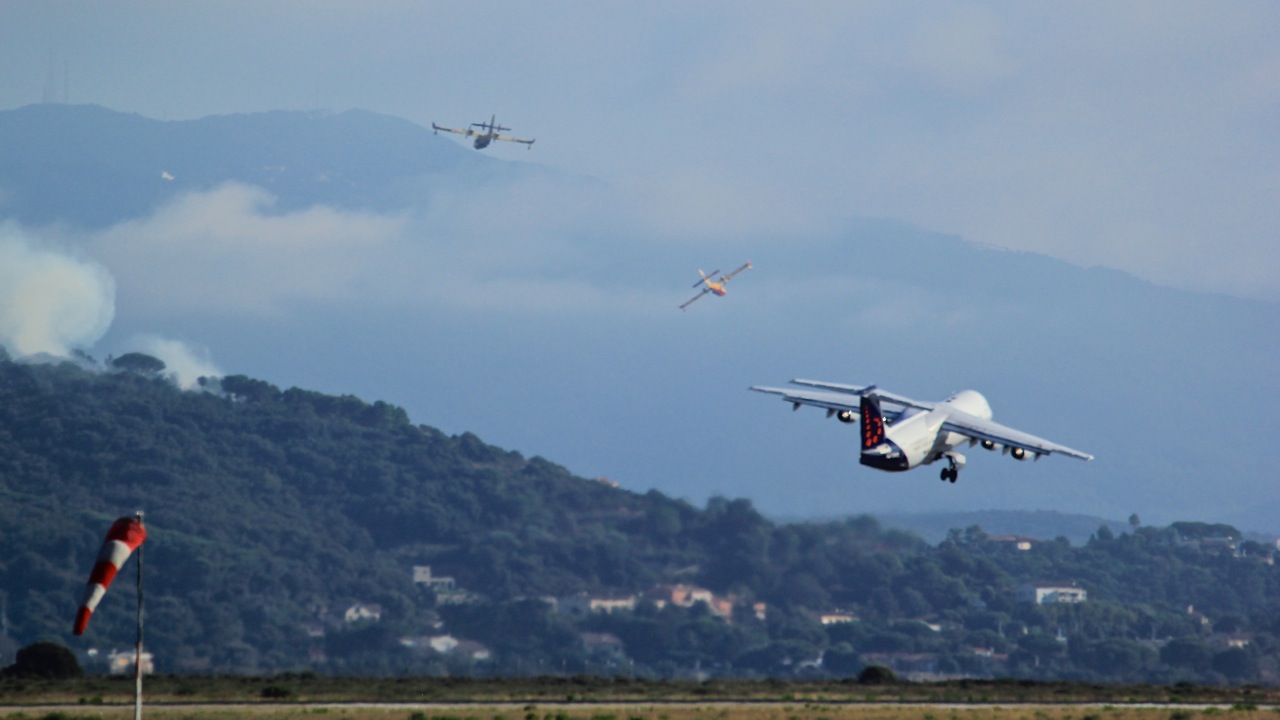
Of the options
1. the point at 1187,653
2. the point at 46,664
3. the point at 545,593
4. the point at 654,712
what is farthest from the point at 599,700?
the point at 1187,653

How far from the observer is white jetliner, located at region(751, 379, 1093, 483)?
8781 centimetres

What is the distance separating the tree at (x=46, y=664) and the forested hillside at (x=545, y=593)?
84.0 ft

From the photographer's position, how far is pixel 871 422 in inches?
3455

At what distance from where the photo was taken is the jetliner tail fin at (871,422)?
87.7 meters

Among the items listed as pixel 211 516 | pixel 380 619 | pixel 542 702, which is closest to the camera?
pixel 542 702

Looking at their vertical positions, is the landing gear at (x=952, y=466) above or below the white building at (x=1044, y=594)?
above

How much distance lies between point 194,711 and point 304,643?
6887 centimetres

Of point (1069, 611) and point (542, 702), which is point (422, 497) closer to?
point (1069, 611)

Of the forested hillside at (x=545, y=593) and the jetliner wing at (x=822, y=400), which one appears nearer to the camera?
the jetliner wing at (x=822, y=400)

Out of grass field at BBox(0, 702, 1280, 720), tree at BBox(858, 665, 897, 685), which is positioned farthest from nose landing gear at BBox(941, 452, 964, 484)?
tree at BBox(858, 665, 897, 685)

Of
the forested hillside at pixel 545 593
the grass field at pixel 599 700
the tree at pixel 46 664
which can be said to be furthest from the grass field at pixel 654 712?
the forested hillside at pixel 545 593

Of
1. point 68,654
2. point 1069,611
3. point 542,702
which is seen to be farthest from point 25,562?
point 1069,611

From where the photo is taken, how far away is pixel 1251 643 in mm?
174750

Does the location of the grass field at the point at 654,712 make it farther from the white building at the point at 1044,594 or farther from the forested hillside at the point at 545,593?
the white building at the point at 1044,594
